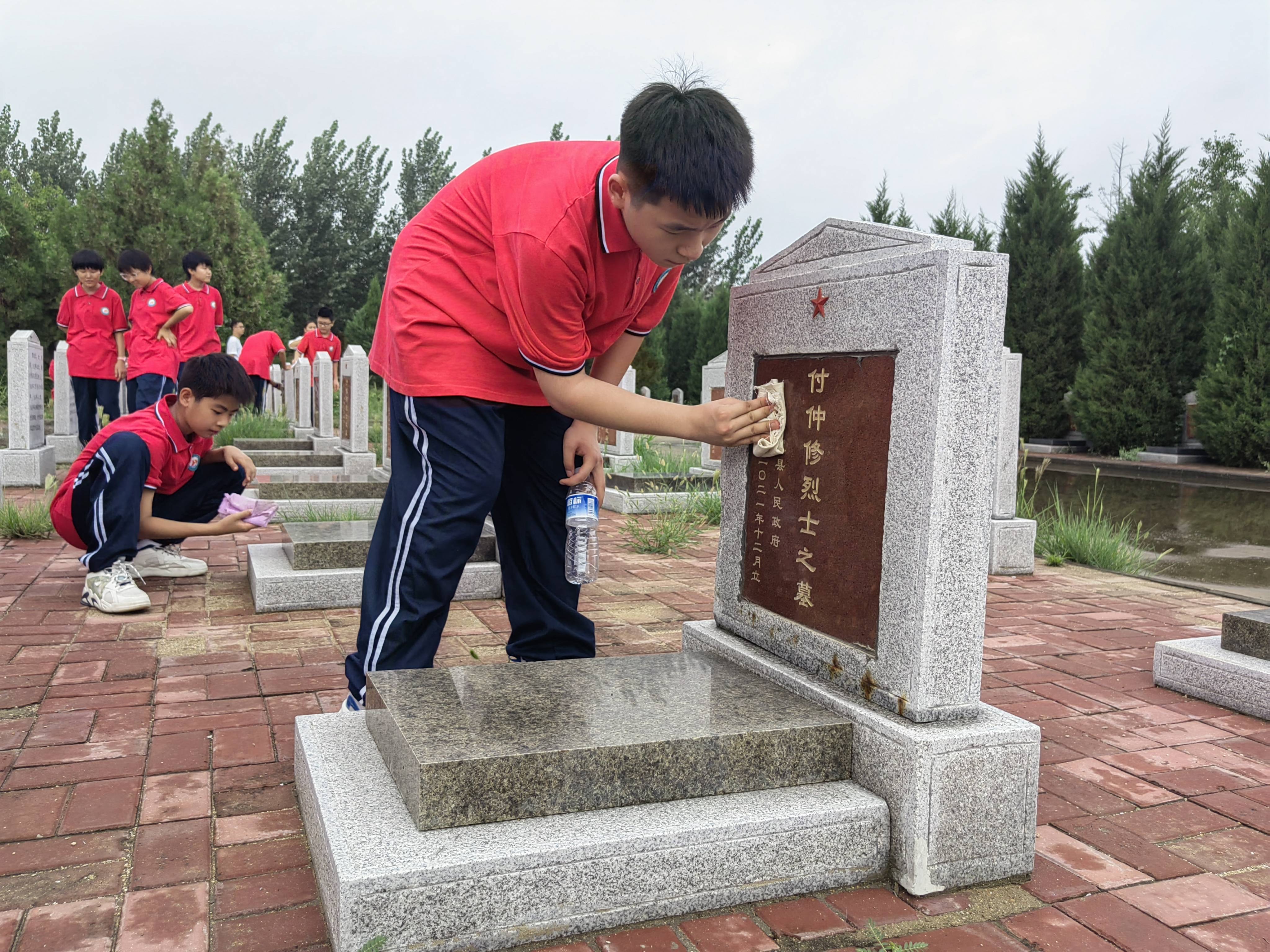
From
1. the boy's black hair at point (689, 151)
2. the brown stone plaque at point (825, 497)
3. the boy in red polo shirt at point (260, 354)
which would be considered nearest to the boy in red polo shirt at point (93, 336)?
the boy in red polo shirt at point (260, 354)

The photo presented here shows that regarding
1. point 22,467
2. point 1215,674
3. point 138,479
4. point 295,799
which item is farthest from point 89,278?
point 1215,674

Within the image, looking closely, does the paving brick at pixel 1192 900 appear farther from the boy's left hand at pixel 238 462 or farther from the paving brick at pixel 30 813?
the boy's left hand at pixel 238 462

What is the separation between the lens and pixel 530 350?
2.14m

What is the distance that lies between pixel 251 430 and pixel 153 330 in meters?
2.31

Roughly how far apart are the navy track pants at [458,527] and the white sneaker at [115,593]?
194cm

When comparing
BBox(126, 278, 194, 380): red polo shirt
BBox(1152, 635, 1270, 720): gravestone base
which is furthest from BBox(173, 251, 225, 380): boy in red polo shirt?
BBox(1152, 635, 1270, 720): gravestone base

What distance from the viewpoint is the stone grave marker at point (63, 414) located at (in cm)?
1008

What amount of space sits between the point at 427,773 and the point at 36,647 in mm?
2438

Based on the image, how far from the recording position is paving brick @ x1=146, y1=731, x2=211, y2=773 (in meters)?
2.50

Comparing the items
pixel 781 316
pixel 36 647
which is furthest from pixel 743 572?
pixel 36 647

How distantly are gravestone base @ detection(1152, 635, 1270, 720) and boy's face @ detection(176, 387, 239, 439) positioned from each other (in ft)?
12.0

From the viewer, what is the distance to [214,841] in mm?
2121

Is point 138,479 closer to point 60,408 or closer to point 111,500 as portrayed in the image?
point 111,500

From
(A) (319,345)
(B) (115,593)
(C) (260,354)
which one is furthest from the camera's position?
(C) (260,354)
